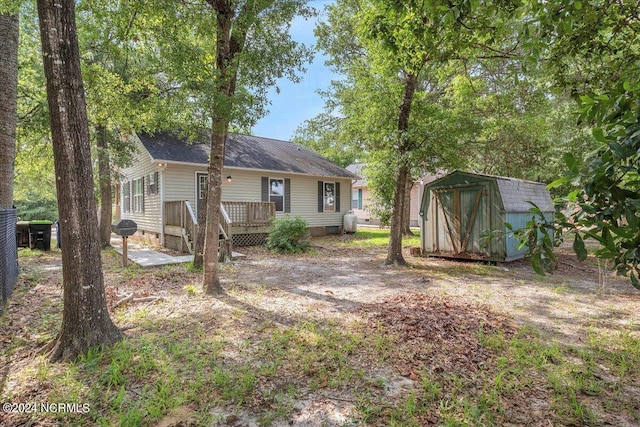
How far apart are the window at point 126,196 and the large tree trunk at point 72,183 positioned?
13.7 metres

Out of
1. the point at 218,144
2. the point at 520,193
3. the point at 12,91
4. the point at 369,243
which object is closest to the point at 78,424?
the point at 218,144

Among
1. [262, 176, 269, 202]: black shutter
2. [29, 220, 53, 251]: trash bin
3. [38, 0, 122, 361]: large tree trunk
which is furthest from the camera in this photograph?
[262, 176, 269, 202]: black shutter

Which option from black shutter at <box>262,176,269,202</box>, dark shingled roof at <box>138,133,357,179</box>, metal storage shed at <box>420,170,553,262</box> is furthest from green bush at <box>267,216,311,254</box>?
metal storage shed at <box>420,170,553,262</box>

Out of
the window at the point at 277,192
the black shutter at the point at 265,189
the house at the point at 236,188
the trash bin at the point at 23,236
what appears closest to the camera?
the trash bin at the point at 23,236

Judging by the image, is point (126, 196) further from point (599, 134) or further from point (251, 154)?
point (599, 134)

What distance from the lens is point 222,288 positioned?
5.92 m

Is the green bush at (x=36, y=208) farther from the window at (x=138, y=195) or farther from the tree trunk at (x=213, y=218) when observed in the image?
the tree trunk at (x=213, y=218)

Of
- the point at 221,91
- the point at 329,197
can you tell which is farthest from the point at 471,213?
the point at 329,197

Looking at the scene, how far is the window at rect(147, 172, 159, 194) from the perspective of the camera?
40.1ft

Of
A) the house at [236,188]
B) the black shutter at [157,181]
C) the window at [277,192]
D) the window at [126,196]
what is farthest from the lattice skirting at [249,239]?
the window at [126,196]

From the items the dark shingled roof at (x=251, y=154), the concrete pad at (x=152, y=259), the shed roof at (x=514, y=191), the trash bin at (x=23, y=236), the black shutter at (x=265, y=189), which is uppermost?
the dark shingled roof at (x=251, y=154)

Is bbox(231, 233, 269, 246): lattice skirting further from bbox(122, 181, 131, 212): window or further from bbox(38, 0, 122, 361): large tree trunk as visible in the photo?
bbox(38, 0, 122, 361): large tree trunk

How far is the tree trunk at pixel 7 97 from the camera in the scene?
5.89m

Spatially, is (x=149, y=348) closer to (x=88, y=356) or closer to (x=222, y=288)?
(x=88, y=356)
